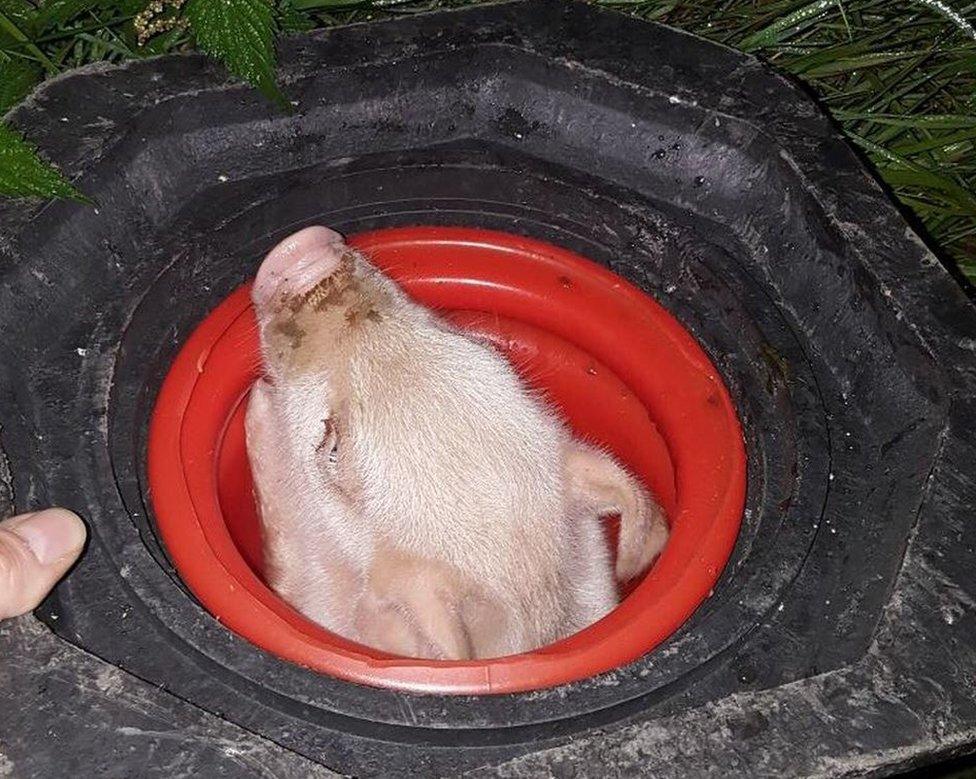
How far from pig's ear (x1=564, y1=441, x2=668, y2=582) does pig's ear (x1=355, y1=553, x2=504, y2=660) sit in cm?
29

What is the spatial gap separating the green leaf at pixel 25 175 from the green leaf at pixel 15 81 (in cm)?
35

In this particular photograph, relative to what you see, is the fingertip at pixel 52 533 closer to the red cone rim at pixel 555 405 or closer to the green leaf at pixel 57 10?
the red cone rim at pixel 555 405

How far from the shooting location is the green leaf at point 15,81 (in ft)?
6.56

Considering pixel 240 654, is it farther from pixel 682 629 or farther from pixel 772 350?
pixel 772 350

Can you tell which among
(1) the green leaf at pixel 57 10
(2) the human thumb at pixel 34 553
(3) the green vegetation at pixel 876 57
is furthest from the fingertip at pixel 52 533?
(3) the green vegetation at pixel 876 57

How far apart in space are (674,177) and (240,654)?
1.06m

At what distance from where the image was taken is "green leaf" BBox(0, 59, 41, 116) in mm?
2000

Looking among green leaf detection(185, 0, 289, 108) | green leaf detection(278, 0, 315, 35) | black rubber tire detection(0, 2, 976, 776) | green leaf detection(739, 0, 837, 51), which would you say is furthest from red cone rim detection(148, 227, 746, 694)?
green leaf detection(739, 0, 837, 51)

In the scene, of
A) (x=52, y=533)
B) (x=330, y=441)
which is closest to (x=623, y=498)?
(x=330, y=441)

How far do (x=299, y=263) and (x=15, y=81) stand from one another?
0.72m

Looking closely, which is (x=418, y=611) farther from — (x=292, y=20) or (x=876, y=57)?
(x=876, y=57)

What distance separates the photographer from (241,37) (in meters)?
1.88

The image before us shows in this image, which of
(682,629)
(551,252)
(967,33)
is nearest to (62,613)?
(682,629)

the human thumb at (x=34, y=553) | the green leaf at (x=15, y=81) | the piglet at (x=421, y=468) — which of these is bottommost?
the human thumb at (x=34, y=553)
